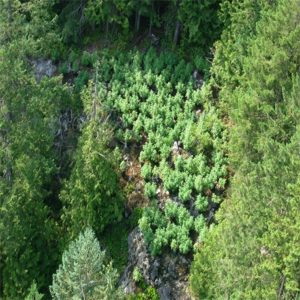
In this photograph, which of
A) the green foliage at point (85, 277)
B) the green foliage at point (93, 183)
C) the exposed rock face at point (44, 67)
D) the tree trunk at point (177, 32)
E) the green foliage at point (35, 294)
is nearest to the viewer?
the green foliage at point (85, 277)

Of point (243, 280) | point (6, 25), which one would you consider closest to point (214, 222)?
point (243, 280)

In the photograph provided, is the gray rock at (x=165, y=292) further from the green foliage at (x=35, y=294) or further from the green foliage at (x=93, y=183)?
the green foliage at (x=35, y=294)

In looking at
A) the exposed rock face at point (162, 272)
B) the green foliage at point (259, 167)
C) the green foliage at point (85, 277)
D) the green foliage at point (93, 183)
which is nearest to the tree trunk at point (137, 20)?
the green foliage at point (259, 167)

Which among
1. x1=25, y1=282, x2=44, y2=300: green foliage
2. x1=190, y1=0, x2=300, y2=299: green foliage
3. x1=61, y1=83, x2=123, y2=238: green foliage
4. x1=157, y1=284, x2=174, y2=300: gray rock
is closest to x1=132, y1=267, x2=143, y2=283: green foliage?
x1=157, y1=284, x2=174, y2=300: gray rock

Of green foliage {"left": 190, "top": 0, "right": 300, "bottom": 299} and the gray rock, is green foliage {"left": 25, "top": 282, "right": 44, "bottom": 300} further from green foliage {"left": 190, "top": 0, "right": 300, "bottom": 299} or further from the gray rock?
green foliage {"left": 190, "top": 0, "right": 300, "bottom": 299}

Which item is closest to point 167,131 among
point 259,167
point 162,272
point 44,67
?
point 162,272

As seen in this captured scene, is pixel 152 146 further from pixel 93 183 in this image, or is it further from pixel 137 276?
pixel 137 276
